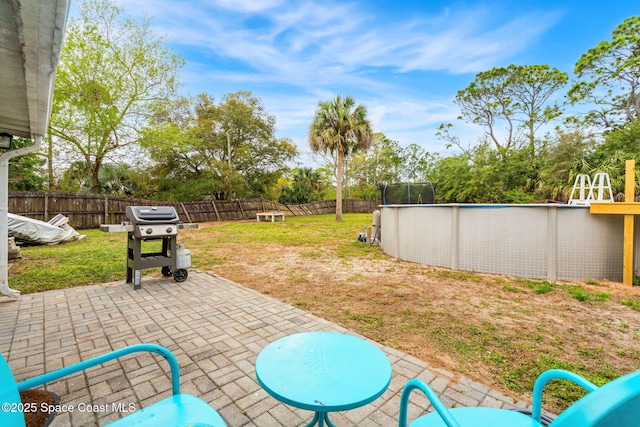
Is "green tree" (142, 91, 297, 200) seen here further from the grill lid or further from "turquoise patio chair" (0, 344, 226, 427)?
"turquoise patio chair" (0, 344, 226, 427)

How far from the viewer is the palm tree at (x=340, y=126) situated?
48.9 ft

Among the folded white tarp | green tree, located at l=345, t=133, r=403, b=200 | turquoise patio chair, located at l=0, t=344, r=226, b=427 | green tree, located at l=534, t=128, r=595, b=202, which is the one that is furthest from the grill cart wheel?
green tree, located at l=345, t=133, r=403, b=200

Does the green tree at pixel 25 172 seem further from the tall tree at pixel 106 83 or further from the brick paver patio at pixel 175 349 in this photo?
the brick paver patio at pixel 175 349

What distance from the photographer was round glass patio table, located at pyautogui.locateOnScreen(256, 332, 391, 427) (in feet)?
3.59

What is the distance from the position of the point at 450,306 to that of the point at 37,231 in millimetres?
9751

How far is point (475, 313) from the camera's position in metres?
3.21

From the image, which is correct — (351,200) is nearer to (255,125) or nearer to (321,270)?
(255,125)

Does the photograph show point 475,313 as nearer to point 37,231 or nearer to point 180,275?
point 180,275

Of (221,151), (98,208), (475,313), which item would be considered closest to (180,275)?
(475,313)

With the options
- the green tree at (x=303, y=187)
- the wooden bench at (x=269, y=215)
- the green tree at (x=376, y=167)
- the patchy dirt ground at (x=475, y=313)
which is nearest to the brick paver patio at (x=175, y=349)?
the patchy dirt ground at (x=475, y=313)

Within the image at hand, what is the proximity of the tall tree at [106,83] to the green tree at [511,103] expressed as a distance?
17.7m

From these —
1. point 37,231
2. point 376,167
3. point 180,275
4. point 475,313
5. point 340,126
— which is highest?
point 340,126

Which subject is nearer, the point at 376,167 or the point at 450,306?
the point at 450,306

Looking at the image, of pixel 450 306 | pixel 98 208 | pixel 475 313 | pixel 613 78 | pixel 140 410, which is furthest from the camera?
pixel 613 78
